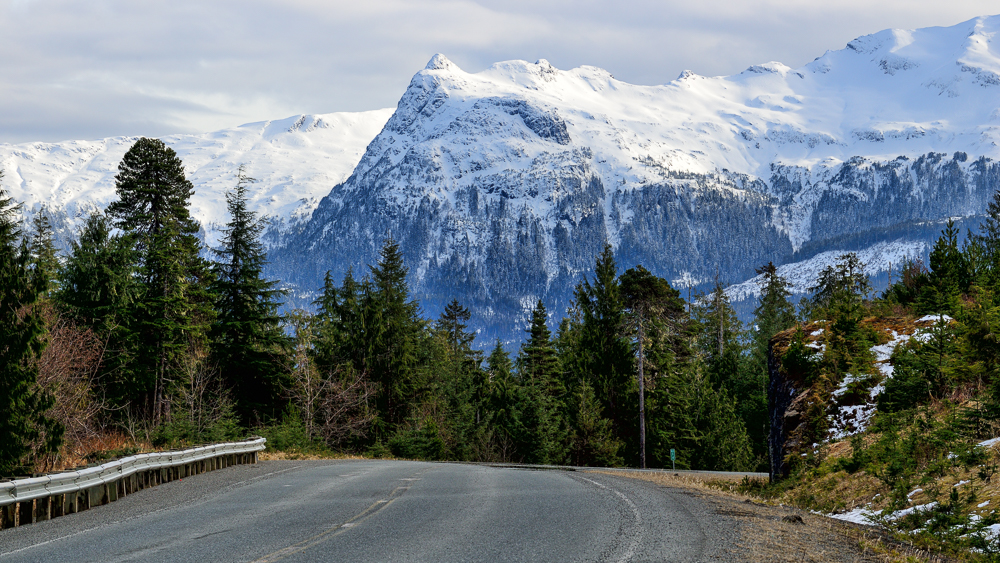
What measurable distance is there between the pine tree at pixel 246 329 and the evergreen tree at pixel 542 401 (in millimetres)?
19930

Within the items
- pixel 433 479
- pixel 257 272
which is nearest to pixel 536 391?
pixel 257 272

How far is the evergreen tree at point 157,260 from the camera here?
128 ft

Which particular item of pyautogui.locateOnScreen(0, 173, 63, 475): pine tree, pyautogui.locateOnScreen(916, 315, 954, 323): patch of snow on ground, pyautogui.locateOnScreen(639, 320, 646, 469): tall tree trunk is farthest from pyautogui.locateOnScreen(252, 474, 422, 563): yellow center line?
pyautogui.locateOnScreen(639, 320, 646, 469): tall tree trunk

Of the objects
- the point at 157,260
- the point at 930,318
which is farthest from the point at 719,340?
the point at 930,318

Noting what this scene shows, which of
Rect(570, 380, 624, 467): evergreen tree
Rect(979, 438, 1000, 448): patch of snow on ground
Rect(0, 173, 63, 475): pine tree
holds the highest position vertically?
Rect(0, 173, 63, 475): pine tree

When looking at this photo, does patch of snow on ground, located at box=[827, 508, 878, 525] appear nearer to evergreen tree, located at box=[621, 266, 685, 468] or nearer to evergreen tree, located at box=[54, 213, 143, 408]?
evergreen tree, located at box=[54, 213, 143, 408]

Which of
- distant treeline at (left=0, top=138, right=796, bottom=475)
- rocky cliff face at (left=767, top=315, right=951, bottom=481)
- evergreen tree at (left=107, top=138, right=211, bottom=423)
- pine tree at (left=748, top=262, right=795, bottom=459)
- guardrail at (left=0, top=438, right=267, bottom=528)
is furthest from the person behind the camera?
pine tree at (left=748, top=262, right=795, bottom=459)

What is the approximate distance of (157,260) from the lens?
128 feet

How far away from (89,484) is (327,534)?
5815mm

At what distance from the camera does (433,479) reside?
63.3 feet

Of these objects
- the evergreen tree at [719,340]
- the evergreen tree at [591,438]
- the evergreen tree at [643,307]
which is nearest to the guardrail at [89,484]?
the evergreen tree at [591,438]

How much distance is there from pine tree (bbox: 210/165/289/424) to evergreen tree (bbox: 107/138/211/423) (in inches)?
139

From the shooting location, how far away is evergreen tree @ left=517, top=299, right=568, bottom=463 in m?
57.2

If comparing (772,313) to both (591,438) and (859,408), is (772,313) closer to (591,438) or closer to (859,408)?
(591,438)
